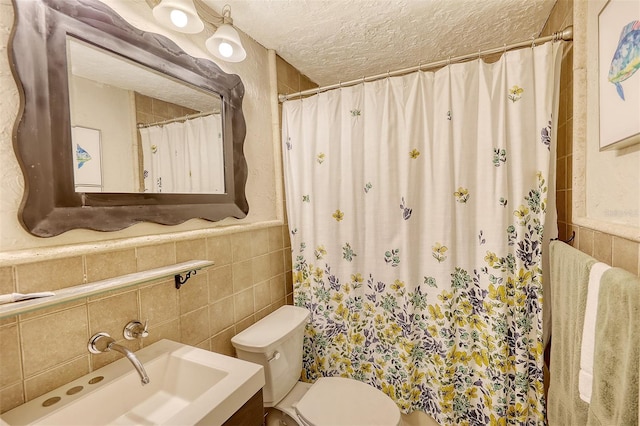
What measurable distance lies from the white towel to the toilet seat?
71 cm

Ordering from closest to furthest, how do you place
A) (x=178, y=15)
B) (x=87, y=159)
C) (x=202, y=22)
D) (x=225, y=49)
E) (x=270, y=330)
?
(x=87, y=159) → (x=178, y=15) → (x=202, y=22) → (x=225, y=49) → (x=270, y=330)

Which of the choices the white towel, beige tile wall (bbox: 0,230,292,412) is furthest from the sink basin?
the white towel

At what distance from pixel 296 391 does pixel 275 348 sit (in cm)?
37

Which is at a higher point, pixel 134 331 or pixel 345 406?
pixel 134 331

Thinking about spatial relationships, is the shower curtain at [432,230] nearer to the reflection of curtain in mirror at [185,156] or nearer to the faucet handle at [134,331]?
the reflection of curtain in mirror at [185,156]

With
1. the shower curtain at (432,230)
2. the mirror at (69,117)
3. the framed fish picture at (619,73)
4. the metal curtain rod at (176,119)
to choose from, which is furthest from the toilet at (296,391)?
the framed fish picture at (619,73)

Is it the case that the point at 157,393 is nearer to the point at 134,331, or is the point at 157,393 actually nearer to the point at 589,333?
the point at 134,331

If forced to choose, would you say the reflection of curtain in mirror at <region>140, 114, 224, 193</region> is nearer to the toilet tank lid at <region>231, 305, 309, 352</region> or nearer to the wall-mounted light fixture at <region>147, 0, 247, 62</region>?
the wall-mounted light fixture at <region>147, 0, 247, 62</region>

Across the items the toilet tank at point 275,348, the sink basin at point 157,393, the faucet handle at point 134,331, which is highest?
the faucet handle at point 134,331

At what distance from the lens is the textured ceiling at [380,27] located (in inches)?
53.7

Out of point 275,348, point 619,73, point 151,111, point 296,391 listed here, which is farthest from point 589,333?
point 151,111

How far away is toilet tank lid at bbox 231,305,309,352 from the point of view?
126 centimetres

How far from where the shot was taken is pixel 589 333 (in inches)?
30.9

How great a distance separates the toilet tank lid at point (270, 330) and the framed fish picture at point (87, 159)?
33.5 inches
